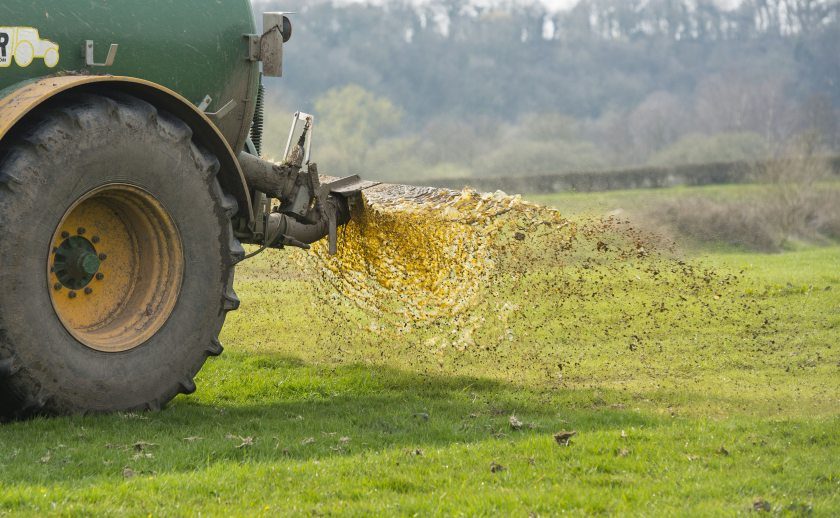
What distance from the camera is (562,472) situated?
575 centimetres

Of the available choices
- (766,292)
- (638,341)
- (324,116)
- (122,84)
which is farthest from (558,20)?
(122,84)

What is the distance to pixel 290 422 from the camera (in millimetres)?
6863

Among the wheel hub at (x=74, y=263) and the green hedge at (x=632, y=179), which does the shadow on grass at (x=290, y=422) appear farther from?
the green hedge at (x=632, y=179)

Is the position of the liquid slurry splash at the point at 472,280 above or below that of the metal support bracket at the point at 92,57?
below

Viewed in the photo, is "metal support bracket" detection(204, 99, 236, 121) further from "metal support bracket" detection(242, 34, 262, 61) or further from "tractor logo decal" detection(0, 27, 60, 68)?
"tractor logo decal" detection(0, 27, 60, 68)

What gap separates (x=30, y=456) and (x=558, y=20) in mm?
30857

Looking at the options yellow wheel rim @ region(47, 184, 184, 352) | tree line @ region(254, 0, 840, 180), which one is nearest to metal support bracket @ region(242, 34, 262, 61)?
yellow wheel rim @ region(47, 184, 184, 352)

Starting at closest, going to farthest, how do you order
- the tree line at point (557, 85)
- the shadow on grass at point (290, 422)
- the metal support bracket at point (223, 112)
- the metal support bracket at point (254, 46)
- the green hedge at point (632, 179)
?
the shadow on grass at point (290, 422), the metal support bracket at point (223, 112), the metal support bracket at point (254, 46), the green hedge at point (632, 179), the tree line at point (557, 85)

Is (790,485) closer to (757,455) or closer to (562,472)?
(757,455)

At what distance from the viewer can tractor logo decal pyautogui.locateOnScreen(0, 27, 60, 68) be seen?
19.7ft

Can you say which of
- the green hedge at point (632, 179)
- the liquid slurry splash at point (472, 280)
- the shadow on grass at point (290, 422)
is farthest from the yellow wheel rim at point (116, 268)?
the green hedge at point (632, 179)

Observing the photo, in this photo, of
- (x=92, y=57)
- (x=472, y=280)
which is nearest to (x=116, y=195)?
(x=92, y=57)

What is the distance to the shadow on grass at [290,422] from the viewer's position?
554cm

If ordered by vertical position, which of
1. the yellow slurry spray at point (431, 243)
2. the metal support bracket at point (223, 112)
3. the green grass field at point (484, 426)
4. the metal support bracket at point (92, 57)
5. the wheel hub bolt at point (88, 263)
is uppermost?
the metal support bracket at point (92, 57)
